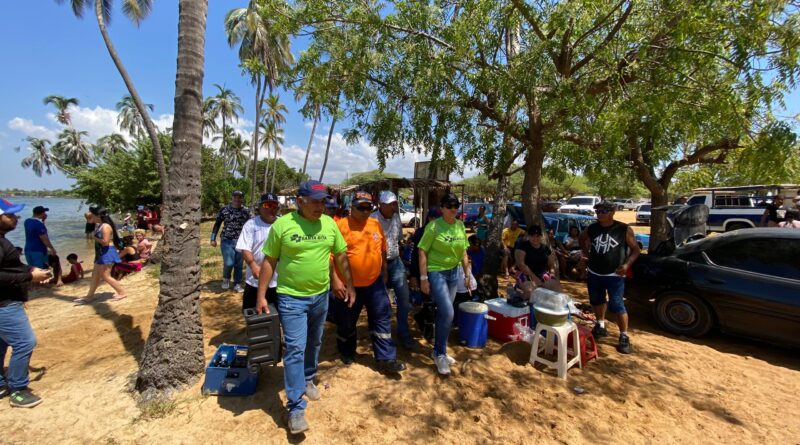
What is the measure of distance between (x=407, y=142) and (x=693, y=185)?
39.0ft

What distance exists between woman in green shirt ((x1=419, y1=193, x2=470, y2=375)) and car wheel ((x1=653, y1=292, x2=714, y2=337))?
3.18 m

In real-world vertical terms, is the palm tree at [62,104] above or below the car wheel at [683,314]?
above

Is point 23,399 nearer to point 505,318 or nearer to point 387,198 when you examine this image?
point 387,198

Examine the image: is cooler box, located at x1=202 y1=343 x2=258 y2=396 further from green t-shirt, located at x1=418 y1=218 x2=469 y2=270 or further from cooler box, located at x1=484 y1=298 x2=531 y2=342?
cooler box, located at x1=484 y1=298 x2=531 y2=342

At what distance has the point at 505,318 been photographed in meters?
4.38

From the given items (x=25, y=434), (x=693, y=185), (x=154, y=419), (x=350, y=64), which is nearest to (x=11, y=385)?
(x=25, y=434)

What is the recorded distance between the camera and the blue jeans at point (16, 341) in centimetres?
308

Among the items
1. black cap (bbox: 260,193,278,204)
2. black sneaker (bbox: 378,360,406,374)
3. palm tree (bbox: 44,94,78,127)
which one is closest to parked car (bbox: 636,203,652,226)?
black sneaker (bbox: 378,360,406,374)

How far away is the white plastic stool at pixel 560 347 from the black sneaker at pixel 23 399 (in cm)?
460

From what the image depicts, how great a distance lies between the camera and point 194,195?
3.40 metres

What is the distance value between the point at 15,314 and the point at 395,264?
11.1ft

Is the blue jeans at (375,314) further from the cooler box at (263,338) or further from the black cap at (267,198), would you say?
A: the black cap at (267,198)

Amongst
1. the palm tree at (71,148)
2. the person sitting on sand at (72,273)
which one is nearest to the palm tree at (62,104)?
the palm tree at (71,148)

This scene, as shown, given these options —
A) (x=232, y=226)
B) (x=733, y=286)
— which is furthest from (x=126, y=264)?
(x=733, y=286)
